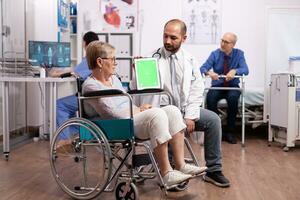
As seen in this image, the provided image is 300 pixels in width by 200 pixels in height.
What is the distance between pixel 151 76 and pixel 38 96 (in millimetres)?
2528

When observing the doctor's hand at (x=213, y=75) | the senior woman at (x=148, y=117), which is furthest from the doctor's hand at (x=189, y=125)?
the doctor's hand at (x=213, y=75)

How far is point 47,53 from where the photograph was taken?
13.2 ft

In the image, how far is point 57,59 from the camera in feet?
13.4

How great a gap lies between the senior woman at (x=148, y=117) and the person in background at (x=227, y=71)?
7.28 ft

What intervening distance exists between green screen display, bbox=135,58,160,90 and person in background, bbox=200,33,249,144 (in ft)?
6.38

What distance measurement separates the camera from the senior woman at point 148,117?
220 centimetres

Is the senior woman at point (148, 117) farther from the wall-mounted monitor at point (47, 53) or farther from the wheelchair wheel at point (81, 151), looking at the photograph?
the wall-mounted monitor at point (47, 53)

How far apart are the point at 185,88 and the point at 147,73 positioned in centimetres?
26

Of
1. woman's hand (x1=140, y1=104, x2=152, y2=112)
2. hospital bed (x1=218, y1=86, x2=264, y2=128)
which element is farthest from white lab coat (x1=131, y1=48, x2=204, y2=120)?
hospital bed (x1=218, y1=86, x2=264, y2=128)

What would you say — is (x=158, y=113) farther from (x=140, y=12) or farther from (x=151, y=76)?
(x=140, y=12)

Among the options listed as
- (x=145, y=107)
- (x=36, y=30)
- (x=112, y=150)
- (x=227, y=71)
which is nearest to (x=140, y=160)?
(x=112, y=150)

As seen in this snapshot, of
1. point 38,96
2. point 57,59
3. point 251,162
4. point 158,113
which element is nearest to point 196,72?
point 158,113

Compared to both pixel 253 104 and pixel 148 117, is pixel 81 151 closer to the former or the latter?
pixel 148 117

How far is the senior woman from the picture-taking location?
2195 millimetres
